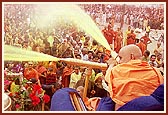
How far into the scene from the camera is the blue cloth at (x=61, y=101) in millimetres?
2107

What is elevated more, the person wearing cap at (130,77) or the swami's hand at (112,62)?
the swami's hand at (112,62)

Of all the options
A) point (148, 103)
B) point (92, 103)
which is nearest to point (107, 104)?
point (92, 103)

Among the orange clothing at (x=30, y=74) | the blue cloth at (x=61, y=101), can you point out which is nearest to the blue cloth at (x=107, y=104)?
the blue cloth at (x=61, y=101)

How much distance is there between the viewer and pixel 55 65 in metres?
2.11

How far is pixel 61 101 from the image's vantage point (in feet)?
6.92

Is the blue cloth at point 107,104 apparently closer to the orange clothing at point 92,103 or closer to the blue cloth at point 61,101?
the orange clothing at point 92,103

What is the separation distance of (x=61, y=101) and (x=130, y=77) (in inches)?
13.5

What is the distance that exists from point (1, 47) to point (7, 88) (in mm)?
196

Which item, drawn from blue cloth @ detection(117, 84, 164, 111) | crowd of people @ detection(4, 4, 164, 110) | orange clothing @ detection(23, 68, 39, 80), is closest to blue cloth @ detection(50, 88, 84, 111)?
crowd of people @ detection(4, 4, 164, 110)

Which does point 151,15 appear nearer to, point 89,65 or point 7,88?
point 89,65

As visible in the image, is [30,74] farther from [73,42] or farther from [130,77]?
[130,77]

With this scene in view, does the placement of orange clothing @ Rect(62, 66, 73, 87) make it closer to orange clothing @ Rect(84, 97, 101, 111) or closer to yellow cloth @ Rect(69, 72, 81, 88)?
yellow cloth @ Rect(69, 72, 81, 88)

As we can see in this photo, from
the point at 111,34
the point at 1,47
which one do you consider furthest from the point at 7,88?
the point at 111,34

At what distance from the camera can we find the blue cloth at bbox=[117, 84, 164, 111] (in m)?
2.08
